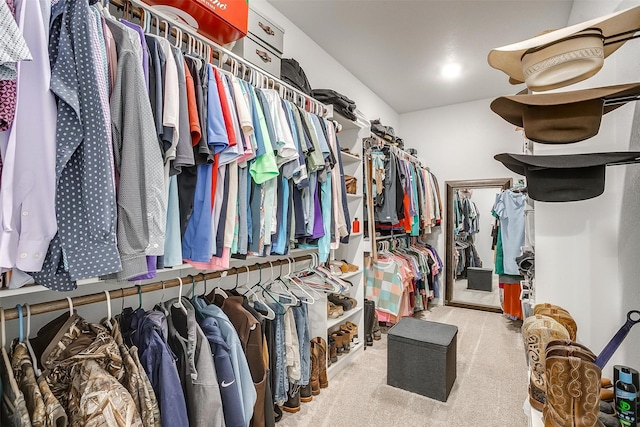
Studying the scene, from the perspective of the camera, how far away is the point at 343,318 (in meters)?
2.61

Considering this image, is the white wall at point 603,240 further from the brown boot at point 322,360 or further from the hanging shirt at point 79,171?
the hanging shirt at point 79,171

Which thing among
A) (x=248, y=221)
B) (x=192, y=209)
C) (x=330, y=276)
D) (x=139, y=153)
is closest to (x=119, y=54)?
(x=139, y=153)

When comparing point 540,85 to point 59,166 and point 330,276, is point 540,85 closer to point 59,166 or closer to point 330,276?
point 59,166

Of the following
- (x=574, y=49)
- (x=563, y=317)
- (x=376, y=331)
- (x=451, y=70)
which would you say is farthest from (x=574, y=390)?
(x=451, y=70)

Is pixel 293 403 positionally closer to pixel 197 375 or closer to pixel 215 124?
pixel 197 375

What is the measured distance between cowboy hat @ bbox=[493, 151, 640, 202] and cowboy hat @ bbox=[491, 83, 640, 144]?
0.22 ft

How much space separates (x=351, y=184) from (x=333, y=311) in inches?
42.5

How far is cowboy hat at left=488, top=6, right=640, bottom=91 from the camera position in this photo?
2.90 feet

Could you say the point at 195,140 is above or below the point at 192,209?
above

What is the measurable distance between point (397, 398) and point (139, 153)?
7.08 ft

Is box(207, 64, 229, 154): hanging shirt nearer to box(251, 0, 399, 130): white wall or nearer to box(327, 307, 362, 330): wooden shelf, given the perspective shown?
box(251, 0, 399, 130): white wall

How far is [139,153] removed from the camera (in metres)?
1.00

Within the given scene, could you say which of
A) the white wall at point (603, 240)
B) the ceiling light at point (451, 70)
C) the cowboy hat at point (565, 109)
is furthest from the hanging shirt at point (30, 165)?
the ceiling light at point (451, 70)

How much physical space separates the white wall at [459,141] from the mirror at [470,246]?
0.09m
